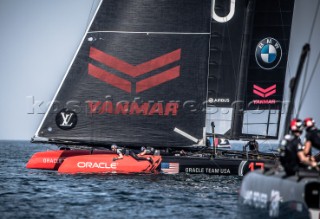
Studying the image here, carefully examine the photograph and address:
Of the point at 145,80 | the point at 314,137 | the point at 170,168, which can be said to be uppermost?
the point at 145,80

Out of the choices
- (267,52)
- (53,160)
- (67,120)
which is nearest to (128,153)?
(67,120)

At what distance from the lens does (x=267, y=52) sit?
3167 cm

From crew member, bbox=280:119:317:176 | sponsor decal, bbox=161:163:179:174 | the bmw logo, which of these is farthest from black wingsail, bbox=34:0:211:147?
crew member, bbox=280:119:317:176

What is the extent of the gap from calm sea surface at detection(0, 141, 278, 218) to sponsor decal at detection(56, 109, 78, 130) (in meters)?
1.94

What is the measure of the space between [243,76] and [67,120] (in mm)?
7686

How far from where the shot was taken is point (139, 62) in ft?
93.3

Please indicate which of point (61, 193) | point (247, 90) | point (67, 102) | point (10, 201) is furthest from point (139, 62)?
point (10, 201)

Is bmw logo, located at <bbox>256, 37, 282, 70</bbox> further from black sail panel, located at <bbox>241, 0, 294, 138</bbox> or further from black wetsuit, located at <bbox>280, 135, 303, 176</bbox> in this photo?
black wetsuit, located at <bbox>280, 135, 303, 176</bbox>

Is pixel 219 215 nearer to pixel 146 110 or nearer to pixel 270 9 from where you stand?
pixel 146 110

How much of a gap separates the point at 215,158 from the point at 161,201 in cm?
773

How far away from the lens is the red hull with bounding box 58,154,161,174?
90.8 feet

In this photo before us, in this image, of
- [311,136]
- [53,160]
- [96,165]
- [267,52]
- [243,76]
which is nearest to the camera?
[311,136]

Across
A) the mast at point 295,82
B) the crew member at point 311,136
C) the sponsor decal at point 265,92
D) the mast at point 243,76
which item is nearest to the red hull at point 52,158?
the mast at point 243,76

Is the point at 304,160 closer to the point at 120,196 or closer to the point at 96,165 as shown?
the point at 120,196
